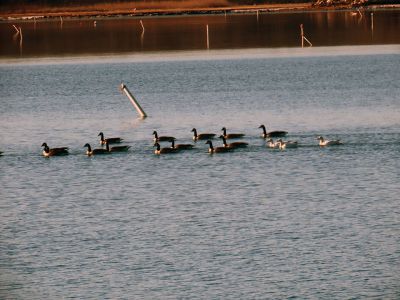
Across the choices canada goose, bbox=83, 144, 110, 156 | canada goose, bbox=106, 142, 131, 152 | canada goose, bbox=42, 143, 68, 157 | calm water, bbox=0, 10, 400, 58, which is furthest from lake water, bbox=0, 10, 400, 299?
calm water, bbox=0, 10, 400, 58

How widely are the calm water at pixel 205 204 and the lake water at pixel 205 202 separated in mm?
66

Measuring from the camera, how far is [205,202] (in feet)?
134

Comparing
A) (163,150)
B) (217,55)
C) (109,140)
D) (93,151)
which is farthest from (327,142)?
(217,55)

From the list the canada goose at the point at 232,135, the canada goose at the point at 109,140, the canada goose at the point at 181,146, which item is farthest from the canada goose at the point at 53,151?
the canada goose at the point at 232,135

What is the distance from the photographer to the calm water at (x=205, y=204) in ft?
103

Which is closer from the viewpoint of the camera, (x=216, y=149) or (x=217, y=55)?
(x=216, y=149)

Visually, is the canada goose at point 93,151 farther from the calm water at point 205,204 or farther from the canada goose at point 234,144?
the canada goose at point 234,144

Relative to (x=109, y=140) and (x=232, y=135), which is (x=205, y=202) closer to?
(x=232, y=135)

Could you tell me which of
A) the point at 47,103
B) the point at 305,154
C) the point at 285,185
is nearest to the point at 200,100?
the point at 47,103

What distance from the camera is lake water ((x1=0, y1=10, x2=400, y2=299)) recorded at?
31.3m

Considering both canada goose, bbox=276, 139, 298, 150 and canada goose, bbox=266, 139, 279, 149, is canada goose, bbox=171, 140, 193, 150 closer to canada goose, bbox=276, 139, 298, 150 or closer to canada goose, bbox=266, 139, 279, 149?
canada goose, bbox=266, 139, 279, 149

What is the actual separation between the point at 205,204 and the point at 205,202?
14.9 inches

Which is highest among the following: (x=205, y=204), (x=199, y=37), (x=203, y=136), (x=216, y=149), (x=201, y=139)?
(x=199, y=37)

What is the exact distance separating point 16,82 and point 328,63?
94.1ft
